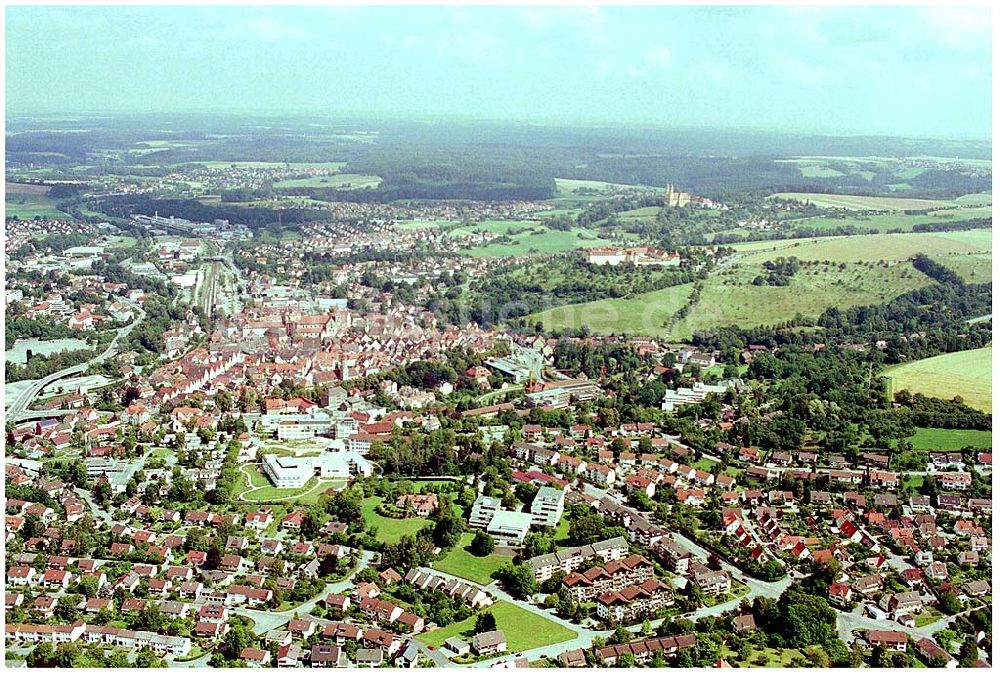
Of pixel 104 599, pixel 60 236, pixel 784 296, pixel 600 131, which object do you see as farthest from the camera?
pixel 600 131

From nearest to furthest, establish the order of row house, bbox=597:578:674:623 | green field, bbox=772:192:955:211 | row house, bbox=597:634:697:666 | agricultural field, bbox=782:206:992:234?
row house, bbox=597:634:697:666
row house, bbox=597:578:674:623
agricultural field, bbox=782:206:992:234
green field, bbox=772:192:955:211

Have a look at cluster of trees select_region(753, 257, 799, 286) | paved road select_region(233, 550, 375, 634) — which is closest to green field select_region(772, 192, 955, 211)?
cluster of trees select_region(753, 257, 799, 286)

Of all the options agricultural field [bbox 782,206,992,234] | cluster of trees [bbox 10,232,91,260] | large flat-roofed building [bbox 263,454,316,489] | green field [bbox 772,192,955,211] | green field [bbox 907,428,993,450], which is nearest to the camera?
large flat-roofed building [bbox 263,454,316,489]

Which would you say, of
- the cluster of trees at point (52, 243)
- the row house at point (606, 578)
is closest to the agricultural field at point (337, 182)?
the cluster of trees at point (52, 243)

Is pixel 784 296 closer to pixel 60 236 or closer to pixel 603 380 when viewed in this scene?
pixel 603 380

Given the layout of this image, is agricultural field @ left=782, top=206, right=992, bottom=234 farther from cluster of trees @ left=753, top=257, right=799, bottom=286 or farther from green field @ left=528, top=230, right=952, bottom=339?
cluster of trees @ left=753, top=257, right=799, bottom=286

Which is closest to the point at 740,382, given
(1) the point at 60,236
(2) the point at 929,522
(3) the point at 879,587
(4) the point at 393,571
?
(2) the point at 929,522

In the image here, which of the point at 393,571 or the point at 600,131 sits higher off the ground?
the point at 600,131

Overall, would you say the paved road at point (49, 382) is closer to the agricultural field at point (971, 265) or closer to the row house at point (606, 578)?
the row house at point (606, 578)
